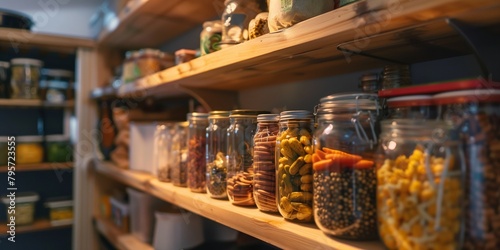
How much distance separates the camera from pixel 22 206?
1.66 meters

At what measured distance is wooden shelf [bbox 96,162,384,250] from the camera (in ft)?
1.72

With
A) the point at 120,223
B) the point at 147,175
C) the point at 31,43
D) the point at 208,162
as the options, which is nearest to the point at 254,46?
the point at 208,162

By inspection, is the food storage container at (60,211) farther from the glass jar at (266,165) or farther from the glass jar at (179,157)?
the glass jar at (266,165)

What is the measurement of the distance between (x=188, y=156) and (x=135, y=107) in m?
0.67

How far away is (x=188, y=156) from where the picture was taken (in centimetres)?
101

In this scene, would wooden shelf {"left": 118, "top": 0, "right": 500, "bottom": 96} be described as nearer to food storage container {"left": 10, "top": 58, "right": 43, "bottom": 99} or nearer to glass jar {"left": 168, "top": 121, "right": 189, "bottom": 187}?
glass jar {"left": 168, "top": 121, "right": 189, "bottom": 187}

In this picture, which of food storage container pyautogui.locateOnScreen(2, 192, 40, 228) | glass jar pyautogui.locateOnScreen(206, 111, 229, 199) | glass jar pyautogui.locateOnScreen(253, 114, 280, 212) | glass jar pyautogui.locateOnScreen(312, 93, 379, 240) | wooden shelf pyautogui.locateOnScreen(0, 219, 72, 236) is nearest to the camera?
glass jar pyautogui.locateOnScreen(312, 93, 379, 240)

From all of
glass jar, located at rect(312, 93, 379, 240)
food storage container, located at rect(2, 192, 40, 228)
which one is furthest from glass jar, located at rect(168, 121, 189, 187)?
food storage container, located at rect(2, 192, 40, 228)

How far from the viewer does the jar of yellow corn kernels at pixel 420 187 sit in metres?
0.42

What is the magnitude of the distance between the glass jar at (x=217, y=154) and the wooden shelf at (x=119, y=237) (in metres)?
0.58

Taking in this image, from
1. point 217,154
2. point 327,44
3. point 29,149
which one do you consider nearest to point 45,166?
point 29,149

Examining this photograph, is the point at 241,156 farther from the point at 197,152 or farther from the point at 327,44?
the point at 327,44

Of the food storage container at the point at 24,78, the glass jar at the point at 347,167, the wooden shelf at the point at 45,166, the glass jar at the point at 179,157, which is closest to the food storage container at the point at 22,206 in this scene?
the wooden shelf at the point at 45,166

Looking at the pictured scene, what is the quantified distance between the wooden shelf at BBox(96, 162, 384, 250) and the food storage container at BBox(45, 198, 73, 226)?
3.52 ft
